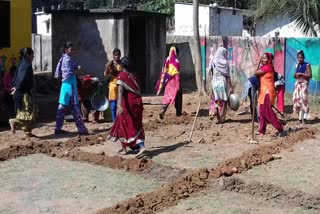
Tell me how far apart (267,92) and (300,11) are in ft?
20.7

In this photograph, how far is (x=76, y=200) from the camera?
6.39m

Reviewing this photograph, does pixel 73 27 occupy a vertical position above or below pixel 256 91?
above

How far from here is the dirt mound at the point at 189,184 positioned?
19.9ft

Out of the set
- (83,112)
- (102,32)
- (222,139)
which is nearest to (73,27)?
(102,32)

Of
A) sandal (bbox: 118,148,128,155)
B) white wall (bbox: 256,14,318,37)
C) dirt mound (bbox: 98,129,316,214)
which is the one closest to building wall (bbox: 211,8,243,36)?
white wall (bbox: 256,14,318,37)

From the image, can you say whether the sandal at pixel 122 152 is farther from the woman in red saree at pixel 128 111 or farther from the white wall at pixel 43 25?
the white wall at pixel 43 25

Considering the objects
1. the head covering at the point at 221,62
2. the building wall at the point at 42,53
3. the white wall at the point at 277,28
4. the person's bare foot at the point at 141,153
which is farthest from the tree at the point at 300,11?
the building wall at the point at 42,53

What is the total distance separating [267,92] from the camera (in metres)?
9.44

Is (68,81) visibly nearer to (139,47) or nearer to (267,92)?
(267,92)

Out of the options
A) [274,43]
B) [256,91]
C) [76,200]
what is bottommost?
[76,200]

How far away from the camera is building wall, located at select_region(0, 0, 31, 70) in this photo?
472 inches

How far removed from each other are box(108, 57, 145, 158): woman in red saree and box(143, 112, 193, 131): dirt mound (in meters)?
2.54

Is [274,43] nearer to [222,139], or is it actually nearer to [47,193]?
[222,139]

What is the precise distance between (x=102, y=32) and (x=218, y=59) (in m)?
6.43
